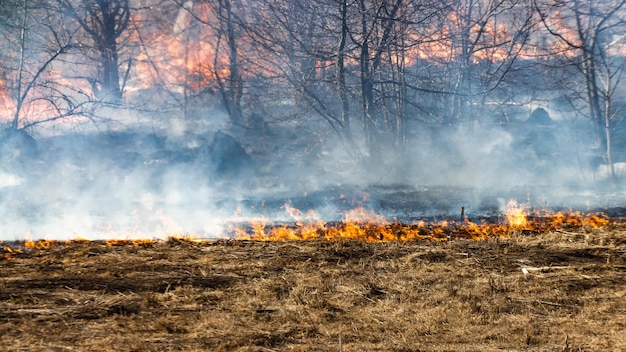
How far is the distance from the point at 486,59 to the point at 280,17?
5.90m

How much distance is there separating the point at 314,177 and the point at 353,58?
10.5 ft

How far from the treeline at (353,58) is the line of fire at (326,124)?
8 centimetres

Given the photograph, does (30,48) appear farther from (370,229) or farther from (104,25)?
(370,229)

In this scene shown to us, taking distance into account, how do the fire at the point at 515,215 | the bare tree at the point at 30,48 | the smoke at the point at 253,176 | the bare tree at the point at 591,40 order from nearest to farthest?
the fire at the point at 515,215 → the smoke at the point at 253,176 → the bare tree at the point at 591,40 → the bare tree at the point at 30,48

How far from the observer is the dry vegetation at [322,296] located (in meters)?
5.53

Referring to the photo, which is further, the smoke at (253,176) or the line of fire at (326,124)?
the line of fire at (326,124)

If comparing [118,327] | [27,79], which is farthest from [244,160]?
[118,327]

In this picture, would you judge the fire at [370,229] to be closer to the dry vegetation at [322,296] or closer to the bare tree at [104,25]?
the dry vegetation at [322,296]

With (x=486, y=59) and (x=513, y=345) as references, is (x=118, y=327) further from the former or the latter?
(x=486, y=59)

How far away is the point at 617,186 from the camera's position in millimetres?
14844

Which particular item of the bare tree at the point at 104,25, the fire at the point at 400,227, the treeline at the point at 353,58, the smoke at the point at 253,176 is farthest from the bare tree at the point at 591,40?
the bare tree at the point at 104,25

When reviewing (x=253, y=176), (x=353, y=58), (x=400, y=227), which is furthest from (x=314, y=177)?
(x=400, y=227)

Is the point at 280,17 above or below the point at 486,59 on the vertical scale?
above

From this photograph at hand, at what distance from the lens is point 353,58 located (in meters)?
15.6
